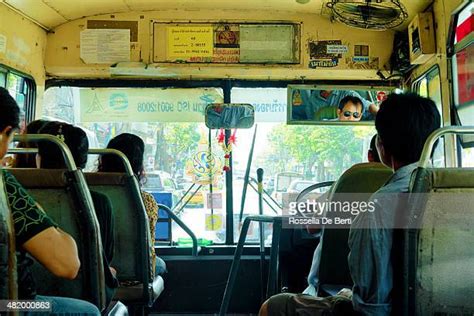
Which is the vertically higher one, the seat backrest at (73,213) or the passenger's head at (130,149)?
the passenger's head at (130,149)

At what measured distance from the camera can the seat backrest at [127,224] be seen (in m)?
2.28

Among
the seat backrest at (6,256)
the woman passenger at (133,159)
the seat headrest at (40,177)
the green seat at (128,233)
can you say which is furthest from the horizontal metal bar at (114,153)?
the seat backrest at (6,256)

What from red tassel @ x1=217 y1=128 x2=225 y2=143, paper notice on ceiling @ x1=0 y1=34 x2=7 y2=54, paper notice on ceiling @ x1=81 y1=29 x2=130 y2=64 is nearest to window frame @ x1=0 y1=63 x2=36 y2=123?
paper notice on ceiling @ x1=0 y1=34 x2=7 y2=54

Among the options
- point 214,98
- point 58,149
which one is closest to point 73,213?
point 58,149

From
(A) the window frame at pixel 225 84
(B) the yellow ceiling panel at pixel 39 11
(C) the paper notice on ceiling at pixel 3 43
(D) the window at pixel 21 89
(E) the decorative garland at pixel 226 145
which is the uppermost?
(B) the yellow ceiling panel at pixel 39 11

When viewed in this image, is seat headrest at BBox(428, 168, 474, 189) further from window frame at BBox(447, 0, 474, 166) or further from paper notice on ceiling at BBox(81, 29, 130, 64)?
paper notice on ceiling at BBox(81, 29, 130, 64)

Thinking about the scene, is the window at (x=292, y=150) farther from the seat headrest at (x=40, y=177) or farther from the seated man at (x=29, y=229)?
the seated man at (x=29, y=229)

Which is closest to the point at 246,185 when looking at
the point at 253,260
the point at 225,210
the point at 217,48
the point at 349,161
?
the point at 225,210

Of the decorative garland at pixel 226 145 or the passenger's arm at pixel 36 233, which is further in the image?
the decorative garland at pixel 226 145

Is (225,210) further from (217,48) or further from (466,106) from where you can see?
(466,106)

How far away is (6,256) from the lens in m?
0.95

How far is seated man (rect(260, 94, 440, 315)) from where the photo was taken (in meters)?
1.37

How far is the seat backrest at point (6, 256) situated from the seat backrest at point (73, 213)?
65 centimetres

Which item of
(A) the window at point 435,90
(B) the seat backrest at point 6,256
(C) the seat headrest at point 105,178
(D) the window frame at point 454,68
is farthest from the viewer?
(A) the window at point 435,90
